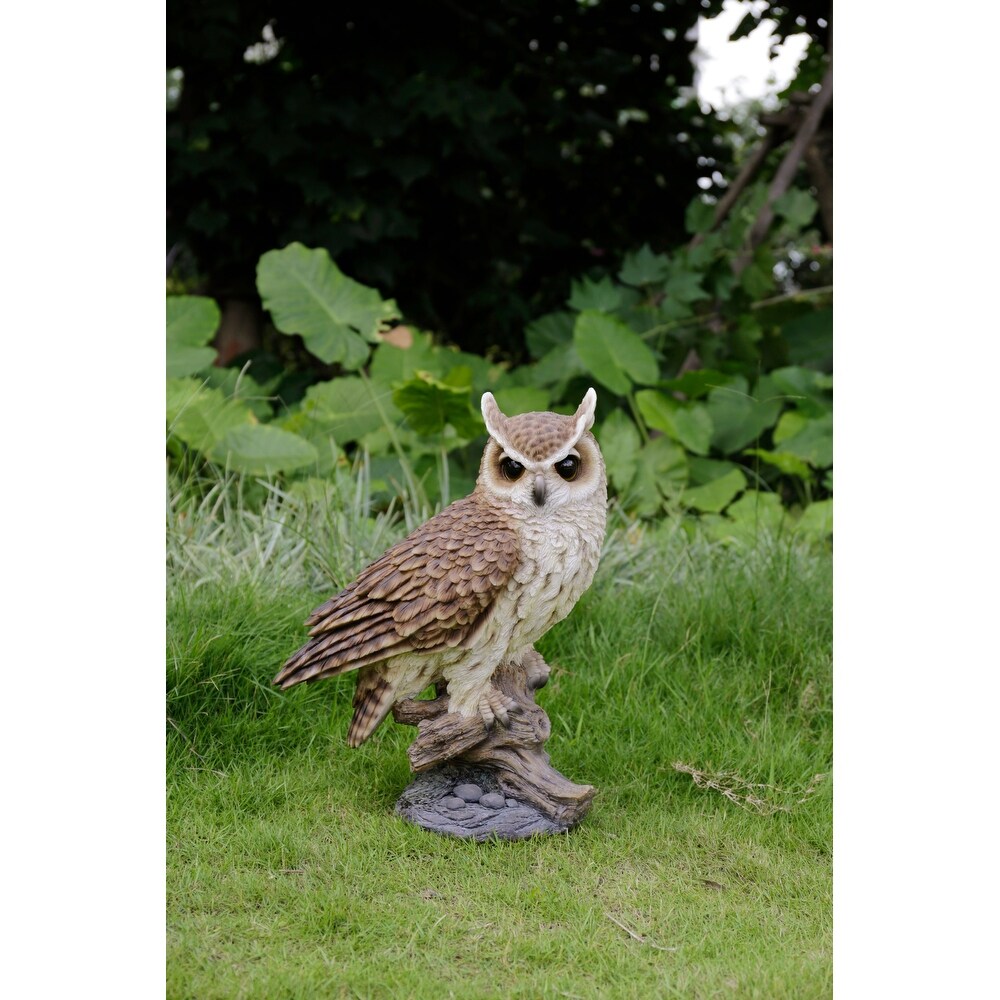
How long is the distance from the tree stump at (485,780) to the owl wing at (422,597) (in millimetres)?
208

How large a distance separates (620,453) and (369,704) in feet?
6.82

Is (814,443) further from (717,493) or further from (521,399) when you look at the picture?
(521,399)

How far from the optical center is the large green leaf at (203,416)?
12.0ft

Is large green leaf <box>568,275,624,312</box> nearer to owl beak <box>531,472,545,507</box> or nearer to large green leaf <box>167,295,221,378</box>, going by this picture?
large green leaf <box>167,295,221,378</box>

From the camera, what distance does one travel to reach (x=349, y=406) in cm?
418

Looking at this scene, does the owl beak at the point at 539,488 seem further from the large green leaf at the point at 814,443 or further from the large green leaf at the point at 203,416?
the large green leaf at the point at 814,443

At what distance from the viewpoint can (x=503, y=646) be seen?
87.0 inches

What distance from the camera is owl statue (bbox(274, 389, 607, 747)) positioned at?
2109 millimetres

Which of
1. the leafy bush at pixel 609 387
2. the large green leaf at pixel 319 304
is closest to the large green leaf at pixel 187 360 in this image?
the leafy bush at pixel 609 387

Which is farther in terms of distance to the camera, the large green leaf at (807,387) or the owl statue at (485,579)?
the large green leaf at (807,387)

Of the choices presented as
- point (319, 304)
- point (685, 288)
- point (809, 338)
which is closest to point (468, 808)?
point (319, 304)

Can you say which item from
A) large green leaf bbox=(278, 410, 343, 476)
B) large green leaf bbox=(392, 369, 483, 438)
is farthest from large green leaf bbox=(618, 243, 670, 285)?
large green leaf bbox=(278, 410, 343, 476)

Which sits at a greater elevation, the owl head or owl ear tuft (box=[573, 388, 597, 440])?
owl ear tuft (box=[573, 388, 597, 440])

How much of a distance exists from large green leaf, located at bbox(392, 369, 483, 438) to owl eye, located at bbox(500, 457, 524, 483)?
4.34 feet
